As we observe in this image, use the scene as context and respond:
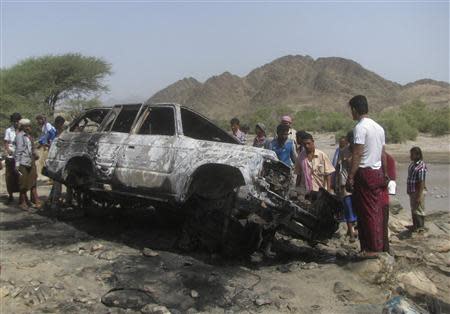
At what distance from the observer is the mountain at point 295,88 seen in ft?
247

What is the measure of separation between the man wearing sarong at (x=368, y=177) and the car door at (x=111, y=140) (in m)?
3.30

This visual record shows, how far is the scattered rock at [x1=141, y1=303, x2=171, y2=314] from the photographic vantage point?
5.08m

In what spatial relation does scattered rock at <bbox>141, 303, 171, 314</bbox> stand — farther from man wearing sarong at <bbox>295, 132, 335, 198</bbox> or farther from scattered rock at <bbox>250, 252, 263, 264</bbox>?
man wearing sarong at <bbox>295, 132, 335, 198</bbox>

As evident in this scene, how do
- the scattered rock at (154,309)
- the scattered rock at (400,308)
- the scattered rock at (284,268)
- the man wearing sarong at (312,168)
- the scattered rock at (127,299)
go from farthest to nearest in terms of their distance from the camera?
the man wearing sarong at (312,168) → the scattered rock at (284,268) → the scattered rock at (127,299) → the scattered rock at (154,309) → the scattered rock at (400,308)

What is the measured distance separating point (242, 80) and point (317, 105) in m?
19.3

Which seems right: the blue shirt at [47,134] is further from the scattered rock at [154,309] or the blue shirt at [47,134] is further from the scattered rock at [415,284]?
the scattered rock at [415,284]

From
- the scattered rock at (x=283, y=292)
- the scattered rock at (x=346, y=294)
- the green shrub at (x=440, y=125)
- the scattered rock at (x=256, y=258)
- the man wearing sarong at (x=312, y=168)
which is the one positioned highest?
the man wearing sarong at (x=312, y=168)

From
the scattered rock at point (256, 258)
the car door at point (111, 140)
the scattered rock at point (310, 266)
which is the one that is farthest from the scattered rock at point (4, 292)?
the scattered rock at point (310, 266)

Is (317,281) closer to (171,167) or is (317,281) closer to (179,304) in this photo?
(179,304)

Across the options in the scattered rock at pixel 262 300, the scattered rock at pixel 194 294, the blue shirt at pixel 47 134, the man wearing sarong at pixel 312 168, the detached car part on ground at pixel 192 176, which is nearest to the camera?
the scattered rock at pixel 262 300

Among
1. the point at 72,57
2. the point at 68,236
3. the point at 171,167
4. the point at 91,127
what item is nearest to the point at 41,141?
the point at 91,127

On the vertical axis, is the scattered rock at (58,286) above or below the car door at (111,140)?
below

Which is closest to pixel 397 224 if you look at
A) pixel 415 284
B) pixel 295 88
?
pixel 415 284

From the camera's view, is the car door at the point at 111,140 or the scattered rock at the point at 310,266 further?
the car door at the point at 111,140
